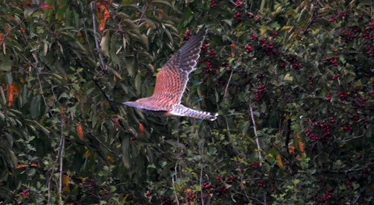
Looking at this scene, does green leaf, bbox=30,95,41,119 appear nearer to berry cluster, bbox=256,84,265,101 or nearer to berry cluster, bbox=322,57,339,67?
berry cluster, bbox=256,84,265,101

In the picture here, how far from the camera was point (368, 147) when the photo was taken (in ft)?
26.3

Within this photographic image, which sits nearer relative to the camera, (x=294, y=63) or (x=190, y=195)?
(x=190, y=195)

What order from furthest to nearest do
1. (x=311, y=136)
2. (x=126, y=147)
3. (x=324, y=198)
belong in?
(x=126, y=147), (x=311, y=136), (x=324, y=198)

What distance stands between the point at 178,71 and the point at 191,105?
32 cm

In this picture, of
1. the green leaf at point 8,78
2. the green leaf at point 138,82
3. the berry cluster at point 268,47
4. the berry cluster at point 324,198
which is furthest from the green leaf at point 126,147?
the berry cluster at point 324,198

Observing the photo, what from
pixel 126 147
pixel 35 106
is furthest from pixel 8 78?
pixel 126 147

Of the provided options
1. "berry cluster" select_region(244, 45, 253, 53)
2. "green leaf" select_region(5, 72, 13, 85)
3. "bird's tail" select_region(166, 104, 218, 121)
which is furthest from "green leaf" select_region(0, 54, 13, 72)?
"berry cluster" select_region(244, 45, 253, 53)

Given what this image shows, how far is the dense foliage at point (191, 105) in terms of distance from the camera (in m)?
7.60

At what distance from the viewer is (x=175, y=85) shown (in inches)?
336

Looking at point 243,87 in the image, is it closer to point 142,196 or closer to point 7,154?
point 142,196

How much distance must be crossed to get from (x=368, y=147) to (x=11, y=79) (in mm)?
2424

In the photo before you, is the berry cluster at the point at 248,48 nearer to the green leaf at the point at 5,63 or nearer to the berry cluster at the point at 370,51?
the berry cluster at the point at 370,51

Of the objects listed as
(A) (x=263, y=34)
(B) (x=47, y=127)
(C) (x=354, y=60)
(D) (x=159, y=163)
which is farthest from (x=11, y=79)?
(C) (x=354, y=60)

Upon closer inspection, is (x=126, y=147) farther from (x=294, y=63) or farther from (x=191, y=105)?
(x=294, y=63)
